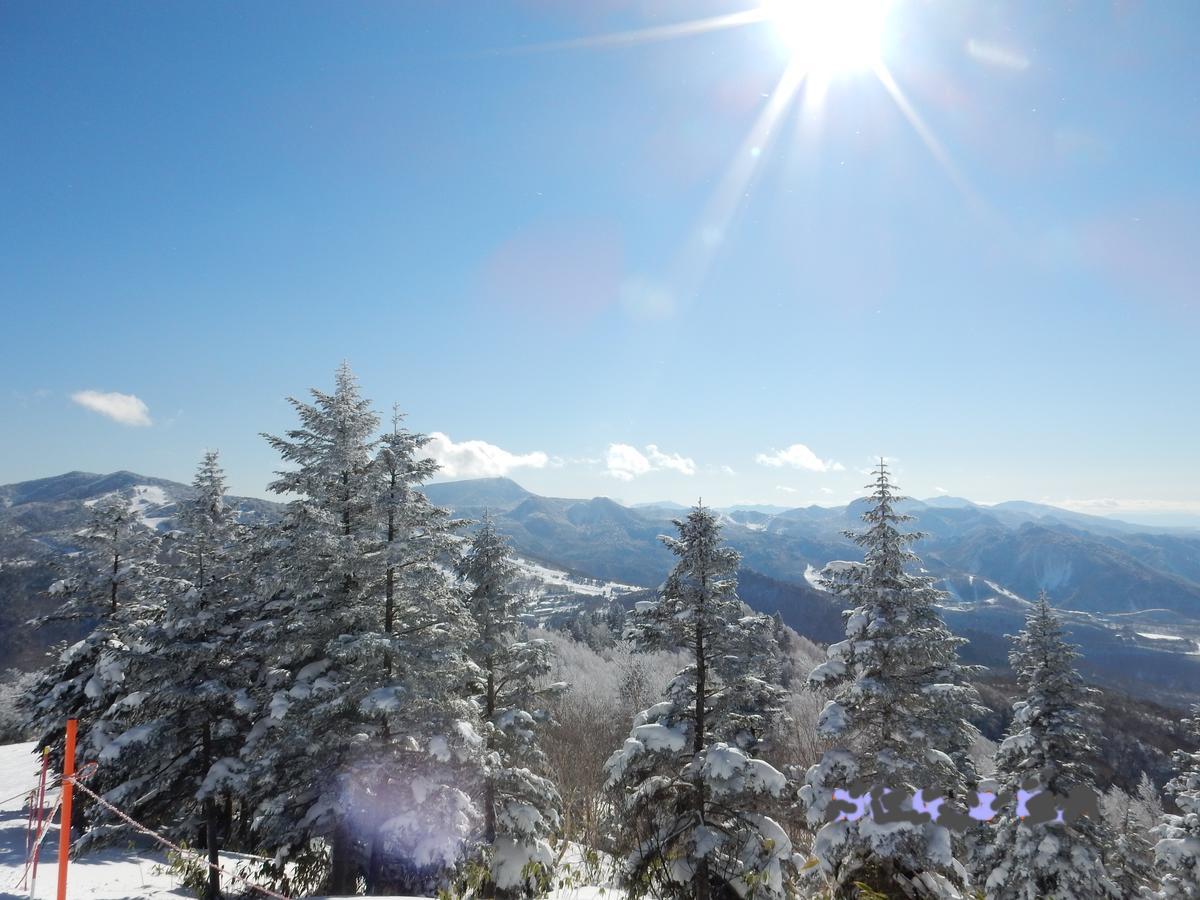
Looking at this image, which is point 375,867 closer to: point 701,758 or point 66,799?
point 701,758

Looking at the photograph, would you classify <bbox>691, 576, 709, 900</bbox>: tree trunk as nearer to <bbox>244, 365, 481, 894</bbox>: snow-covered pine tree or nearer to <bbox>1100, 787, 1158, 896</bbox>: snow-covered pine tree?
<bbox>244, 365, 481, 894</bbox>: snow-covered pine tree

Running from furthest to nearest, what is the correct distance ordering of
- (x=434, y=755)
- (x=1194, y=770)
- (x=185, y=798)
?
(x=1194, y=770) < (x=185, y=798) < (x=434, y=755)

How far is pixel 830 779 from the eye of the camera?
43.2 ft

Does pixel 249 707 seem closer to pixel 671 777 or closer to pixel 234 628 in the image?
pixel 234 628

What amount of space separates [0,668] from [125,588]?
14347 cm

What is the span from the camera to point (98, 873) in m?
13.5

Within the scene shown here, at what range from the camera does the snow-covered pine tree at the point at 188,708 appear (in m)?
13.5

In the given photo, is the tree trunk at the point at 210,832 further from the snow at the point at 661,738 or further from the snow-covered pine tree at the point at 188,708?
the snow at the point at 661,738

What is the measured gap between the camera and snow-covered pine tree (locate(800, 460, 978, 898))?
39.0ft

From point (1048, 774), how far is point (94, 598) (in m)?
30.8

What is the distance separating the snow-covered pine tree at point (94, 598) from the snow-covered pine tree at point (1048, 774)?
26950mm

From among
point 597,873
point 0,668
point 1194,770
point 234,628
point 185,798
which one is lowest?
point 0,668

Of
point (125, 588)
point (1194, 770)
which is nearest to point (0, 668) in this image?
point (125, 588)

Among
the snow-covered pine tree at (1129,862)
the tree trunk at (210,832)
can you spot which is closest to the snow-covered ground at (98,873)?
the tree trunk at (210,832)
